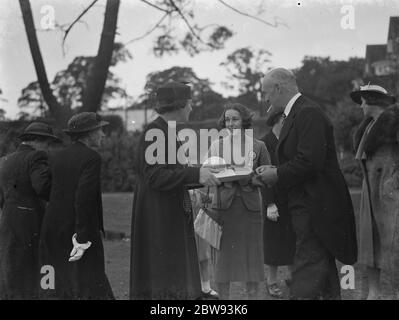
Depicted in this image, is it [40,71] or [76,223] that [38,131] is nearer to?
[76,223]

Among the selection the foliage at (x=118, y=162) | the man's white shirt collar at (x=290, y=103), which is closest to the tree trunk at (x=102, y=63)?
the man's white shirt collar at (x=290, y=103)

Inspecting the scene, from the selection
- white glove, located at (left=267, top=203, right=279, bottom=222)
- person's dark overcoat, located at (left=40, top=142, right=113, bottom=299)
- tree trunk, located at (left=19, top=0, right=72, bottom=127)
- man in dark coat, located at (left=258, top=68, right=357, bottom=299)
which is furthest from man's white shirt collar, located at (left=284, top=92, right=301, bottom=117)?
tree trunk, located at (left=19, top=0, right=72, bottom=127)

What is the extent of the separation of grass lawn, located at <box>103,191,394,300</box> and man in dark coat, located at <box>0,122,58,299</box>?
0.84 m

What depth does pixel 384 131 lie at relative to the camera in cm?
535

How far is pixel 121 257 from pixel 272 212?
2.40 meters

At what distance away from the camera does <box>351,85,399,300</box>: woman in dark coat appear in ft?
17.4

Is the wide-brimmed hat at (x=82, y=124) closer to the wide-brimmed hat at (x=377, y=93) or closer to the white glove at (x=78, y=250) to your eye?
the white glove at (x=78, y=250)

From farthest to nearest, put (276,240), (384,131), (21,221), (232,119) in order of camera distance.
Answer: (276,240)
(232,119)
(21,221)
(384,131)

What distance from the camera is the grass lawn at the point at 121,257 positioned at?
637 centimetres

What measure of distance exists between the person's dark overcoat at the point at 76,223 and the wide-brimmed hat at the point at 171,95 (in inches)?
29.6

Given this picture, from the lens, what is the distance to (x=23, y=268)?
586 cm

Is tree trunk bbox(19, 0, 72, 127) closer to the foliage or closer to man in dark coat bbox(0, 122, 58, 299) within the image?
man in dark coat bbox(0, 122, 58, 299)

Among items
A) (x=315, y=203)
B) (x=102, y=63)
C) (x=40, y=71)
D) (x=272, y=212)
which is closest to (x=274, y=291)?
(x=272, y=212)

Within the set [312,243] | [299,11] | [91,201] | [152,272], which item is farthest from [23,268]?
[299,11]
